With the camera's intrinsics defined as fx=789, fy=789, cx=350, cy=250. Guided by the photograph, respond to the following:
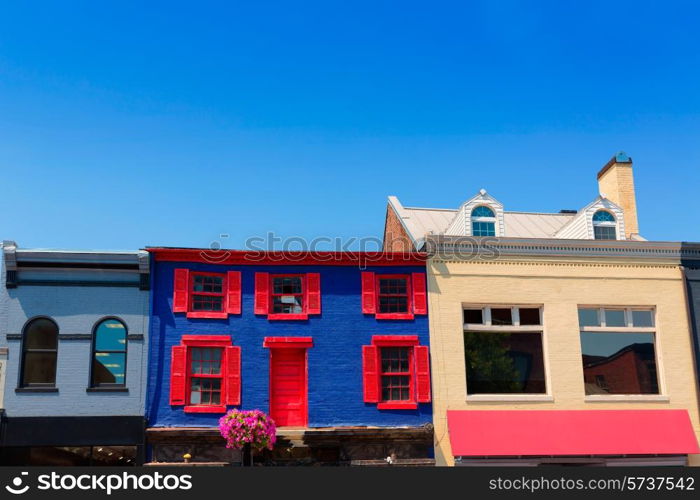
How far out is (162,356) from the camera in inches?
916

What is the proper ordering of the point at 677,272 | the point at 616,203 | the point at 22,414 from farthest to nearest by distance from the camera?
the point at 616,203 < the point at 677,272 < the point at 22,414

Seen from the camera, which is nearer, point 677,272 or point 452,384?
point 452,384

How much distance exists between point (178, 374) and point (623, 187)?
686 inches

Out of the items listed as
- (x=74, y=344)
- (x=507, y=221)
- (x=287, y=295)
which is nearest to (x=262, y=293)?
(x=287, y=295)

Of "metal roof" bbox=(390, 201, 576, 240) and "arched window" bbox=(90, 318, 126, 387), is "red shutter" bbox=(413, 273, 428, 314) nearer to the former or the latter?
"metal roof" bbox=(390, 201, 576, 240)

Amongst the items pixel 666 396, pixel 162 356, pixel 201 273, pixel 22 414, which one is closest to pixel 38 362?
pixel 22 414

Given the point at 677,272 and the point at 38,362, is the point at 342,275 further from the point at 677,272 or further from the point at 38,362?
the point at 677,272

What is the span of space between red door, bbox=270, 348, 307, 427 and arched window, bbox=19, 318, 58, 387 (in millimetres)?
6356

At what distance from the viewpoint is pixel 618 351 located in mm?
25453

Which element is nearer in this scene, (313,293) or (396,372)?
(396,372)

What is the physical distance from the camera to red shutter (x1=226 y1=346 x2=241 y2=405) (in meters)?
23.3

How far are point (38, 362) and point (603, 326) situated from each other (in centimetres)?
1745

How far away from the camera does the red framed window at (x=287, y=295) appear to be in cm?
2417

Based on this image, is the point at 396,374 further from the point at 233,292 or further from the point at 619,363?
the point at 619,363
